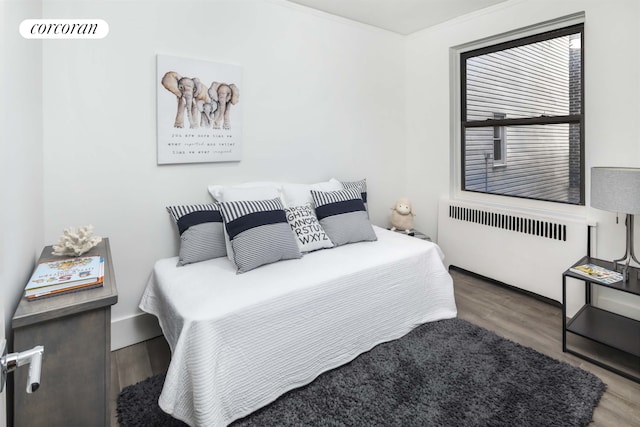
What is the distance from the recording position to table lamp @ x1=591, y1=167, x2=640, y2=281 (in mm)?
2047

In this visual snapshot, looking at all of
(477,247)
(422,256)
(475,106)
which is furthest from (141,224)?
(475,106)

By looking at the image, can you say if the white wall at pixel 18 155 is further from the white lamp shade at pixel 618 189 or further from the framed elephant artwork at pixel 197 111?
the white lamp shade at pixel 618 189

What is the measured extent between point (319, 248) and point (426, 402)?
1178 millimetres

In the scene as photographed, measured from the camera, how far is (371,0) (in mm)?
2980

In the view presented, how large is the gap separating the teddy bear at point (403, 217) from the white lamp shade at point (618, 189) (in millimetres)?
1594

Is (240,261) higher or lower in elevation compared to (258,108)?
lower

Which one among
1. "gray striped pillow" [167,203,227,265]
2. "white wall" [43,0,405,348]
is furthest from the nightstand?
"gray striped pillow" [167,203,227,265]

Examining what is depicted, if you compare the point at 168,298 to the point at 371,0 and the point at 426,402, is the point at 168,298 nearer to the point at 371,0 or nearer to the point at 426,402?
the point at 426,402

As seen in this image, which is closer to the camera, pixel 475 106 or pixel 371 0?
pixel 371 0

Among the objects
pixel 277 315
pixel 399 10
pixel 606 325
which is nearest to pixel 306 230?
pixel 277 315

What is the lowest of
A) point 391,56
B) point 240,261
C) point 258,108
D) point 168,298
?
point 168,298

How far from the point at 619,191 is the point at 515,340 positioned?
1.13 m

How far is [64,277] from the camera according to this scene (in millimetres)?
1447

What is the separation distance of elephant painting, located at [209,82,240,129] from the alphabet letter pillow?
0.81m
